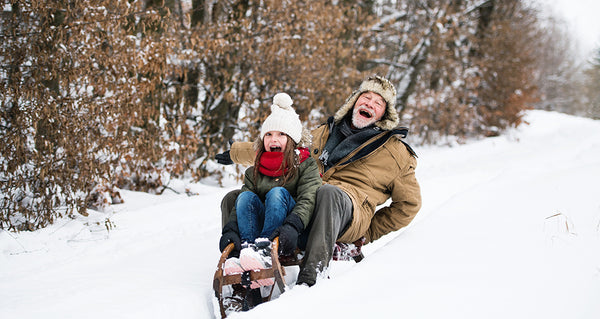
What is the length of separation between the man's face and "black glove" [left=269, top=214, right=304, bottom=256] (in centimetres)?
104

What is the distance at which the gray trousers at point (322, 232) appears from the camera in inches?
94.6

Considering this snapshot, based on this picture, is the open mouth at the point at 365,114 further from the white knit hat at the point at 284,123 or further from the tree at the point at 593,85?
the tree at the point at 593,85

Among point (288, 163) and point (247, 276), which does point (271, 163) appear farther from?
point (247, 276)

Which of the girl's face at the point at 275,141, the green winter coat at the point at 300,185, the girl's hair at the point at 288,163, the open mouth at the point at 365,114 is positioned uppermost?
the open mouth at the point at 365,114

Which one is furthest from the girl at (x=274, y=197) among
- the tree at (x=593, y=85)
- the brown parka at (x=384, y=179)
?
the tree at (x=593, y=85)

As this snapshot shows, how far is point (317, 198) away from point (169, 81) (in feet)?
14.3

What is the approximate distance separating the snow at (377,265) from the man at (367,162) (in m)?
0.19

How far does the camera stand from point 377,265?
7.97 feet

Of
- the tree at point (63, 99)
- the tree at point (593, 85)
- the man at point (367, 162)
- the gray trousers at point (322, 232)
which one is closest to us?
the gray trousers at point (322, 232)

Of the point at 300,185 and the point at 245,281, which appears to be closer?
the point at 245,281

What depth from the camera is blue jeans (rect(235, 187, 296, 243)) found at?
248cm

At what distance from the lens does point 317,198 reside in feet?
8.43

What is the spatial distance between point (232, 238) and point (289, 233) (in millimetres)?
319

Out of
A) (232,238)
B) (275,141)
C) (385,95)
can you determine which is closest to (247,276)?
(232,238)
